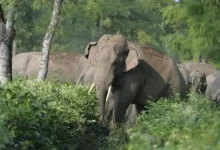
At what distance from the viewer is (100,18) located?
4078cm

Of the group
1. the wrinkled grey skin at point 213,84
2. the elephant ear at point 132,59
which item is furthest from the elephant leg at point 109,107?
the wrinkled grey skin at point 213,84

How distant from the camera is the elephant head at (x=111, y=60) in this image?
1869 centimetres

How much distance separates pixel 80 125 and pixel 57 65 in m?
13.8

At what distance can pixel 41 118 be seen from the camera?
10367 millimetres

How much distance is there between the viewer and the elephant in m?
19.0

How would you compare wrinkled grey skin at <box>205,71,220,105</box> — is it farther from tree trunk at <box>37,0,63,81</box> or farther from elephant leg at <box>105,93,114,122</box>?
tree trunk at <box>37,0,63,81</box>

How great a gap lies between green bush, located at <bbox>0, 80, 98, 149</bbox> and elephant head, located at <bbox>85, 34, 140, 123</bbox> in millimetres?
3358

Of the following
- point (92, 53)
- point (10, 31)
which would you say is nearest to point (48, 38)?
point (92, 53)

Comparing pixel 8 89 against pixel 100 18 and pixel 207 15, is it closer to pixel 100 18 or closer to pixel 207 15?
pixel 207 15

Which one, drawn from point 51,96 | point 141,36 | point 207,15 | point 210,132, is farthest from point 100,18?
point 210,132

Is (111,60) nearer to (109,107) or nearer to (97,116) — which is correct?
(109,107)

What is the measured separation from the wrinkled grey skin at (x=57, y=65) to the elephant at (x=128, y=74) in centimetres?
551

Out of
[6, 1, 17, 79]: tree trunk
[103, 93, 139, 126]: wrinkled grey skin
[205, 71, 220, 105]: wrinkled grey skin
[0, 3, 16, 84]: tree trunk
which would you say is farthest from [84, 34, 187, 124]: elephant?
[205, 71, 220, 105]: wrinkled grey skin

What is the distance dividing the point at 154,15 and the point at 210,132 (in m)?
36.3
